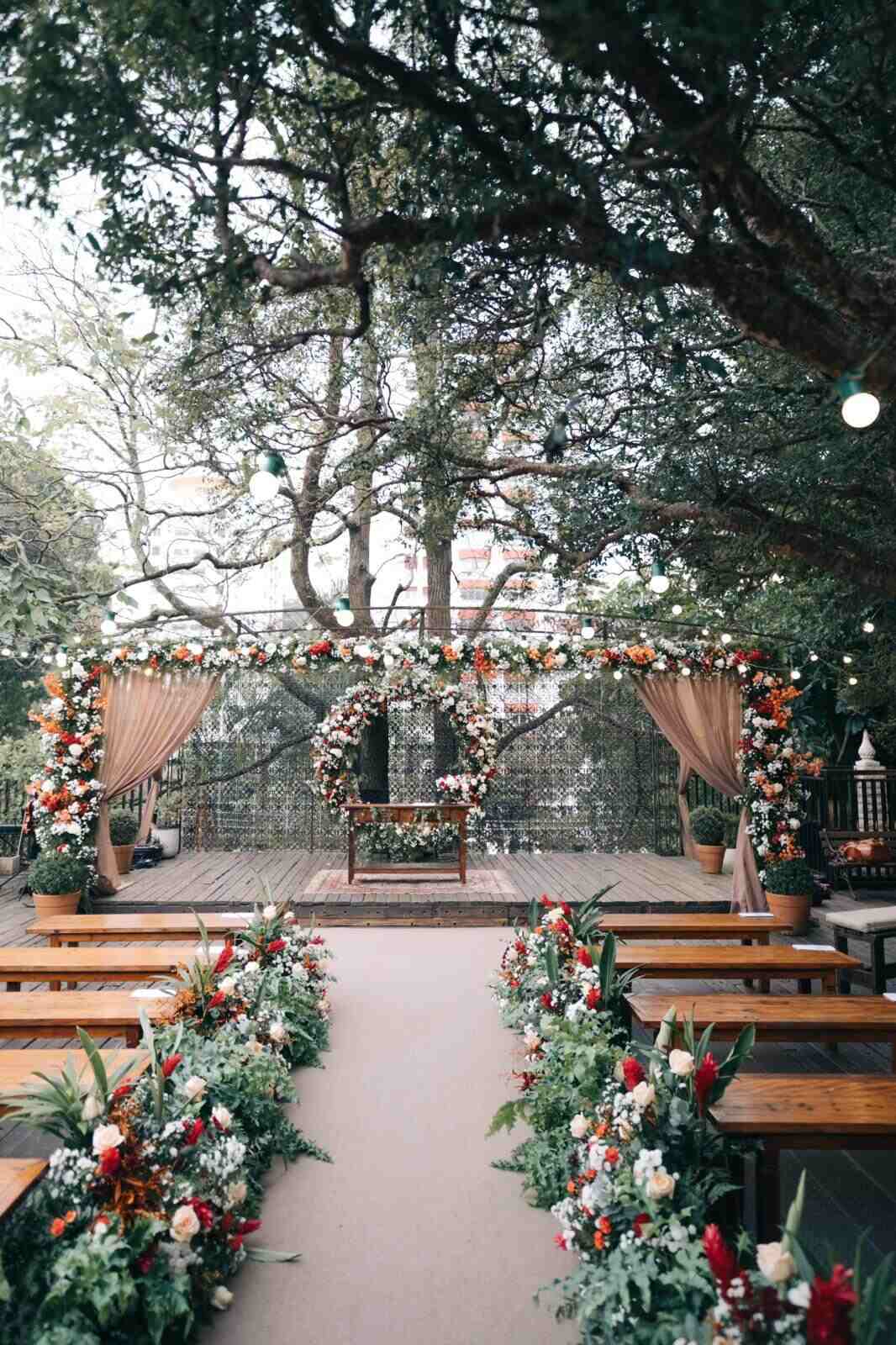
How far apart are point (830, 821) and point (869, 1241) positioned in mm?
9012

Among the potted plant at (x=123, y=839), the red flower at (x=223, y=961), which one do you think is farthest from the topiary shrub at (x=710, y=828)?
the red flower at (x=223, y=961)

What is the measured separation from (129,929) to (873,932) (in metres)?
4.75

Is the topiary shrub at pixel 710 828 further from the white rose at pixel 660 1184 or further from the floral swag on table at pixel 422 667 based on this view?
the white rose at pixel 660 1184

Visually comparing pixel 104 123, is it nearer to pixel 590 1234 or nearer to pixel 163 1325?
pixel 163 1325

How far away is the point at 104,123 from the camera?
2461mm

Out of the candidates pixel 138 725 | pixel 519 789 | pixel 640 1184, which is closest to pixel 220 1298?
pixel 640 1184

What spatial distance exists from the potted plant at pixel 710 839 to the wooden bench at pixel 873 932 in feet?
11.9

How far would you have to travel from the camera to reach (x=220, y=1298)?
249cm

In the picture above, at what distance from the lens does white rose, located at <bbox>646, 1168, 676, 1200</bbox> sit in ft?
7.13

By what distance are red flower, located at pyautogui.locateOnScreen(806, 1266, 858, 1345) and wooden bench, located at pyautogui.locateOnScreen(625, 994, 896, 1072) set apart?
6.75 ft

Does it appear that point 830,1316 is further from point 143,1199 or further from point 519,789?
point 519,789

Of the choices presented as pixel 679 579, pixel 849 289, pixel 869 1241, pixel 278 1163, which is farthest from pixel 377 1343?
pixel 679 579

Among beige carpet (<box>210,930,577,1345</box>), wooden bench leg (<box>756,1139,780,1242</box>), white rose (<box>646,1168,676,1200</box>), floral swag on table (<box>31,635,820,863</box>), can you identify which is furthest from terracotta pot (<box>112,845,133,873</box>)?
white rose (<box>646,1168,676,1200</box>)

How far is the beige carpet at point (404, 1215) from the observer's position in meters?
2.49
